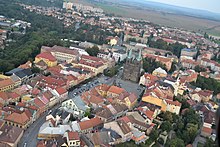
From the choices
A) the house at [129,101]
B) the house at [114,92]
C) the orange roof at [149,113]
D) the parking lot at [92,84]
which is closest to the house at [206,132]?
the orange roof at [149,113]

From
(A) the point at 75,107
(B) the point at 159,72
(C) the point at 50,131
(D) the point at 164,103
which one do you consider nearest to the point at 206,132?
(D) the point at 164,103

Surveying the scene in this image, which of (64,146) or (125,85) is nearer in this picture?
(64,146)

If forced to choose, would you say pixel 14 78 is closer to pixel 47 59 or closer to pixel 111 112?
pixel 47 59

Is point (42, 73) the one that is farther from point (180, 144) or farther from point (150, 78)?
point (180, 144)

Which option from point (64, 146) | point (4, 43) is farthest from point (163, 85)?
point (4, 43)

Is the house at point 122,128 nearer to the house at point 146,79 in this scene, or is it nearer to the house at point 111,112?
the house at point 111,112

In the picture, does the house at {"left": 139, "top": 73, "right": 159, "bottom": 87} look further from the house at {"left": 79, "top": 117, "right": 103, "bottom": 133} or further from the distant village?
the house at {"left": 79, "top": 117, "right": 103, "bottom": 133}

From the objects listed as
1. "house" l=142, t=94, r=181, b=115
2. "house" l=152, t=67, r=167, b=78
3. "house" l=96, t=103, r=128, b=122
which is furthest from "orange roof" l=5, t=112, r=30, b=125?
"house" l=152, t=67, r=167, b=78
